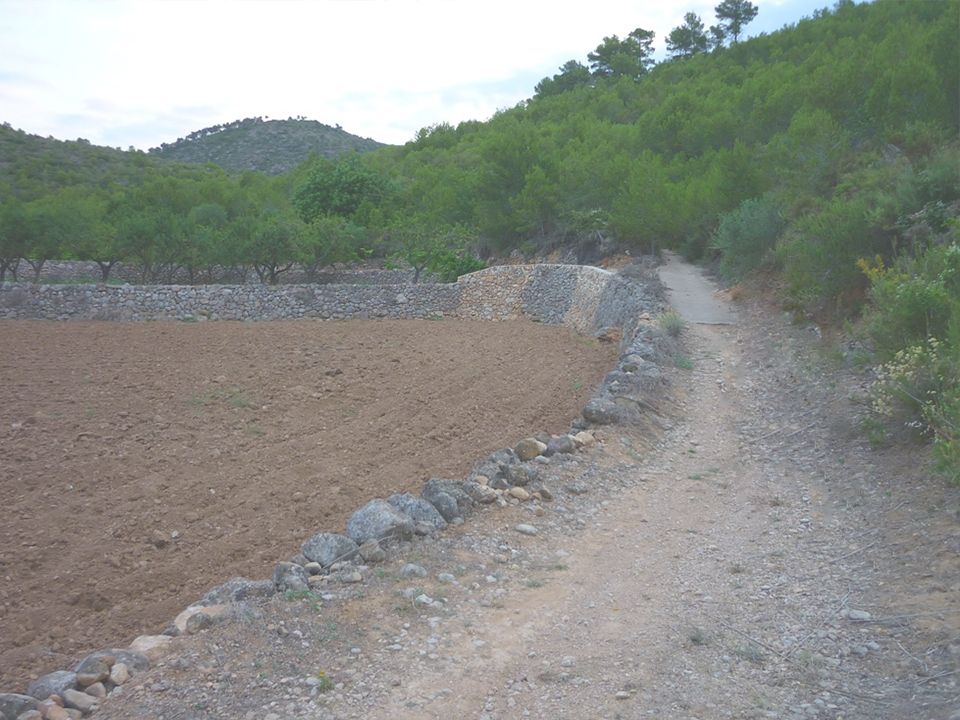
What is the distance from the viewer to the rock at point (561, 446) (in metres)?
8.51

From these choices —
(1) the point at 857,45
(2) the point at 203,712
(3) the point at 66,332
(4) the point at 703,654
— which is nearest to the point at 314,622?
(2) the point at 203,712

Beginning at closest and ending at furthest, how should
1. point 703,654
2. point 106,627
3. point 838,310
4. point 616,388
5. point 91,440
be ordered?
1. point 703,654
2. point 106,627
3. point 616,388
4. point 91,440
5. point 838,310

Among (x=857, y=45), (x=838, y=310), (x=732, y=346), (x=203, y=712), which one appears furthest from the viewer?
(x=857, y=45)

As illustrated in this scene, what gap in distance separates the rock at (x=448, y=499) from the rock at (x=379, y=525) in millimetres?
386

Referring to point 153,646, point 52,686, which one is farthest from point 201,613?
point 52,686

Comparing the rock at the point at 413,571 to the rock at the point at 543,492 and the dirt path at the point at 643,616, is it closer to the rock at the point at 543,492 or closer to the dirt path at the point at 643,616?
the dirt path at the point at 643,616

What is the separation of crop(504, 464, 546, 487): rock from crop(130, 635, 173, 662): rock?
11.3ft

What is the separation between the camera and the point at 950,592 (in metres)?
5.35

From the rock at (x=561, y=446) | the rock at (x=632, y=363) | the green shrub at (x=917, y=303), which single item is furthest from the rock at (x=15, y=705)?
the rock at (x=632, y=363)

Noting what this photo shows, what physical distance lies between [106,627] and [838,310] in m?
10.9

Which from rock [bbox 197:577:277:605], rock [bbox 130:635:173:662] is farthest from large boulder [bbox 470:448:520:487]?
rock [bbox 130:635:173:662]

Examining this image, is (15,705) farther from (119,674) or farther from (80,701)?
(119,674)

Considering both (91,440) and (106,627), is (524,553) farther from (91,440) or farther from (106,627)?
(91,440)

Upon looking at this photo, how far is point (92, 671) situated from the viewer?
182 inches
